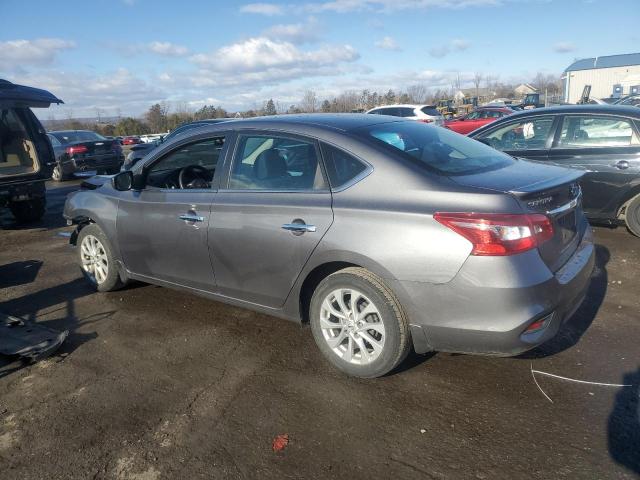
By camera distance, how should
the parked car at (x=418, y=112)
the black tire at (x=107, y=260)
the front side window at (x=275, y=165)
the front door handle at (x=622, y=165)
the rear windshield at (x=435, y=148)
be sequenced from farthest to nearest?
the parked car at (x=418, y=112) < the front door handle at (x=622, y=165) < the black tire at (x=107, y=260) < the front side window at (x=275, y=165) < the rear windshield at (x=435, y=148)

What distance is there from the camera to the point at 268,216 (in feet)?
11.5

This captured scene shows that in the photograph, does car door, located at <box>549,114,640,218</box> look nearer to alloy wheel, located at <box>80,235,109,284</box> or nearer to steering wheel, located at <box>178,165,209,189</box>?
steering wheel, located at <box>178,165,209,189</box>

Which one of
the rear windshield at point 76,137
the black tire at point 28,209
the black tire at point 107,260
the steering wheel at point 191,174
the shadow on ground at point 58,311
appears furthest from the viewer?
the rear windshield at point 76,137

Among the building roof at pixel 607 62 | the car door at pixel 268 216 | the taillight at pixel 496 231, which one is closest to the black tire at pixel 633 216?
the taillight at pixel 496 231

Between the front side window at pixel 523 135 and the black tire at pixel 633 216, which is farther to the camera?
the front side window at pixel 523 135

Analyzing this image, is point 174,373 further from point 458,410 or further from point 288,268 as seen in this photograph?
point 458,410

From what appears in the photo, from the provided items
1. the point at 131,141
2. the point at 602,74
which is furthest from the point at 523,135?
the point at 602,74

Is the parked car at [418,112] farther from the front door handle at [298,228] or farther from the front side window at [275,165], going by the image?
the front door handle at [298,228]

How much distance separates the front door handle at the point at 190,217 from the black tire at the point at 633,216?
4933 mm

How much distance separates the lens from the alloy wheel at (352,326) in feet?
10.3

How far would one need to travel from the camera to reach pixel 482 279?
8.86 feet

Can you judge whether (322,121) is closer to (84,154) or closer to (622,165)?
(622,165)

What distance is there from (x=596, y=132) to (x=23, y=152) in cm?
928

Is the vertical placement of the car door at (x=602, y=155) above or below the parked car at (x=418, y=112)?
above
